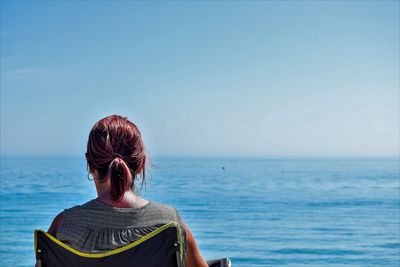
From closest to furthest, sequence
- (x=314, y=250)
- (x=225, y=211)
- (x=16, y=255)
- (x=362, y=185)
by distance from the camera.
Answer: (x=16, y=255) < (x=314, y=250) < (x=225, y=211) < (x=362, y=185)

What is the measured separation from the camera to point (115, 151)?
1.82 metres

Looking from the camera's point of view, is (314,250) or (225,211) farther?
(225,211)

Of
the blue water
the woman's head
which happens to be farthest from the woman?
the blue water

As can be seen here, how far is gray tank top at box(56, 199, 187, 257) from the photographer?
5.81 feet

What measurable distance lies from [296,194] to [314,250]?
576 inches

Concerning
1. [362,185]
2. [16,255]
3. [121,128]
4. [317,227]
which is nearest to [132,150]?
[121,128]

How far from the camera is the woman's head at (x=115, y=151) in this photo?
1.80 m

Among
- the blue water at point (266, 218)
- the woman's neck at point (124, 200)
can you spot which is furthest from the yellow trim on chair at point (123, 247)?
the blue water at point (266, 218)

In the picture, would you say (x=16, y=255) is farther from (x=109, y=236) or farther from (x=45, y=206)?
(x=109, y=236)

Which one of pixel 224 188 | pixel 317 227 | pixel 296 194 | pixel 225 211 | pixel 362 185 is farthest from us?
pixel 362 185

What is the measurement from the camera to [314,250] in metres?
13.4

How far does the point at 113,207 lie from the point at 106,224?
0.18ft

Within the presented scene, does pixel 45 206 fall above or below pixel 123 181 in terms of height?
below

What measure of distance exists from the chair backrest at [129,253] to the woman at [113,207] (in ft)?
0.12
